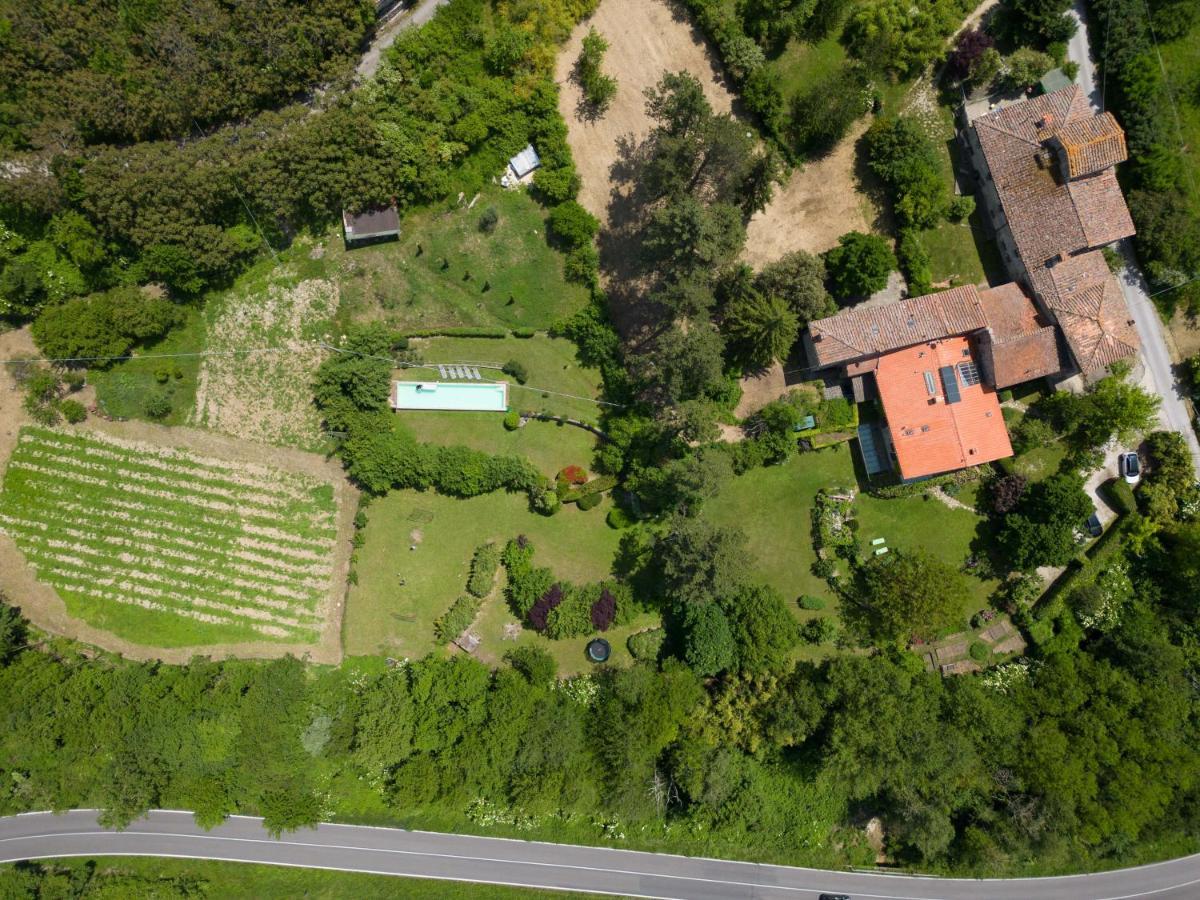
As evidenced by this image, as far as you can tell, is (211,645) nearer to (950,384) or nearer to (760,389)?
(760,389)

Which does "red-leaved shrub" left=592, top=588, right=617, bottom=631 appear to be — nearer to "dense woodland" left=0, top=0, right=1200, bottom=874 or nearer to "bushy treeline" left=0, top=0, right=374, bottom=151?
"dense woodland" left=0, top=0, right=1200, bottom=874

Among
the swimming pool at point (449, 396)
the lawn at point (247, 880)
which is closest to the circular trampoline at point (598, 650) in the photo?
the lawn at point (247, 880)

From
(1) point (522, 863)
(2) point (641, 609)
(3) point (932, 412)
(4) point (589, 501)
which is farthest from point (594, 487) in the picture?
(1) point (522, 863)

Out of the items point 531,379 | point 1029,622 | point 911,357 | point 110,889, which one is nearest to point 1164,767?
point 1029,622

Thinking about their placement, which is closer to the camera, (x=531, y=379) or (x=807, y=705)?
(x=807, y=705)

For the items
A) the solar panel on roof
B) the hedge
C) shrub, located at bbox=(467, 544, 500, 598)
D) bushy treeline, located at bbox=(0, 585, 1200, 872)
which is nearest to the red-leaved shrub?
bushy treeline, located at bbox=(0, 585, 1200, 872)

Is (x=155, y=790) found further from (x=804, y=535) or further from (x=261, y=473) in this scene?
(x=804, y=535)
